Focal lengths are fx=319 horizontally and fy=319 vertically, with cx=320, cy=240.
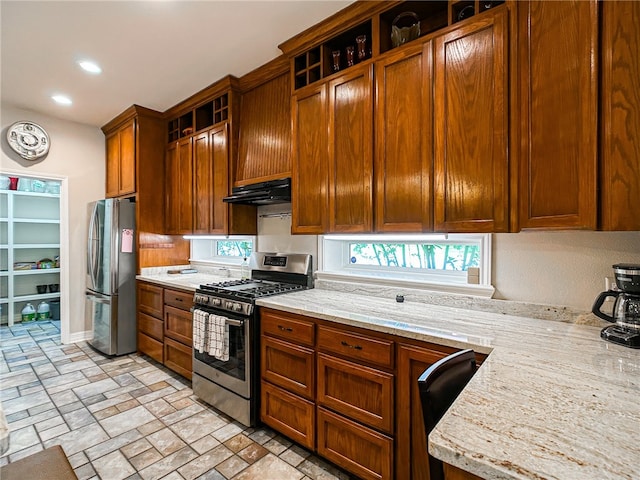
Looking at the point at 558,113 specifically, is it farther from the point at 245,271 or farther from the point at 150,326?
the point at 150,326

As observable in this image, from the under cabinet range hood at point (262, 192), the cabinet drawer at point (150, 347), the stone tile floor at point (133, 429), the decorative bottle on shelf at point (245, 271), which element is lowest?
the stone tile floor at point (133, 429)

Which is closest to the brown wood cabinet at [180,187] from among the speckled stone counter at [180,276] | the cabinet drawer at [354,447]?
the speckled stone counter at [180,276]

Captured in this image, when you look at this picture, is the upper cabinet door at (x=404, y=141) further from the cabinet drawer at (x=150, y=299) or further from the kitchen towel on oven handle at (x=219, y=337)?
the cabinet drawer at (x=150, y=299)

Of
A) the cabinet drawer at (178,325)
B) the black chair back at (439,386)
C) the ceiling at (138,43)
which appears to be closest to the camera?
the black chair back at (439,386)

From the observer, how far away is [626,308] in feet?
4.51

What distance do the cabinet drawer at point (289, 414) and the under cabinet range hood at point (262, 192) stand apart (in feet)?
4.82

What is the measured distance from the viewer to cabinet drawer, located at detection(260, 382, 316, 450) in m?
2.00

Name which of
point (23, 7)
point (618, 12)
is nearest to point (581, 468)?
point (618, 12)

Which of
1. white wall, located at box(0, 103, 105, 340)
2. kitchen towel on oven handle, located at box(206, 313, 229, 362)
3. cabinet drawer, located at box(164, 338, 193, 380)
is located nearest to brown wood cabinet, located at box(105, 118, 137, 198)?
white wall, located at box(0, 103, 105, 340)

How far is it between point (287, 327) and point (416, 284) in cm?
95

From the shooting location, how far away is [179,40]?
2.43 meters

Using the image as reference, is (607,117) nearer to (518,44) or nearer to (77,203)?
(518,44)

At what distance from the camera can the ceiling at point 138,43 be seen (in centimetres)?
208

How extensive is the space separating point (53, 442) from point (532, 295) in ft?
10.6
